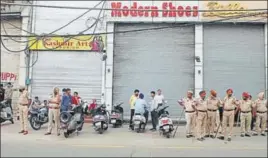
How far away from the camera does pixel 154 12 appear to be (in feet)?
62.3

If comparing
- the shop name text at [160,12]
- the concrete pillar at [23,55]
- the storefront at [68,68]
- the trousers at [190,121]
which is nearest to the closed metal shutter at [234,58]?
the shop name text at [160,12]

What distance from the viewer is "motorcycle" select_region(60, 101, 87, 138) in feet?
45.9

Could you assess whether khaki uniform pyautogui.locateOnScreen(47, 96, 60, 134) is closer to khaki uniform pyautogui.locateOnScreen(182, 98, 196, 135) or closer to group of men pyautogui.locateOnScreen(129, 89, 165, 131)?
group of men pyautogui.locateOnScreen(129, 89, 165, 131)

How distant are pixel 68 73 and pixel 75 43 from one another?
148cm

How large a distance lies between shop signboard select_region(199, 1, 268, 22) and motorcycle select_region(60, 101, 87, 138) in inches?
308

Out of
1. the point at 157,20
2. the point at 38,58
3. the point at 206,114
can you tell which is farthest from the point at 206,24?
the point at 38,58

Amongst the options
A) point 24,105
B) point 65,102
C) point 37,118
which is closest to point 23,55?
point 37,118

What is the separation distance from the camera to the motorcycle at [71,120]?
13984 mm

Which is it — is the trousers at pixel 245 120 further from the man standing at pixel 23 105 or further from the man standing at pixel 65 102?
the man standing at pixel 23 105

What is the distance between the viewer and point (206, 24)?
18.9 meters

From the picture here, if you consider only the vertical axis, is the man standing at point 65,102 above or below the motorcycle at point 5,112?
above

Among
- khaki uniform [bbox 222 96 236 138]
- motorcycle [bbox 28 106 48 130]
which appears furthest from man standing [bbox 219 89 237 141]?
motorcycle [bbox 28 106 48 130]

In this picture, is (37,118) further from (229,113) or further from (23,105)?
(229,113)

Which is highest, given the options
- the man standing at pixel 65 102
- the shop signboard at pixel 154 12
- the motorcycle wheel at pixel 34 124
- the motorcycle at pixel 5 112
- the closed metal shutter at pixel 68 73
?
the shop signboard at pixel 154 12
